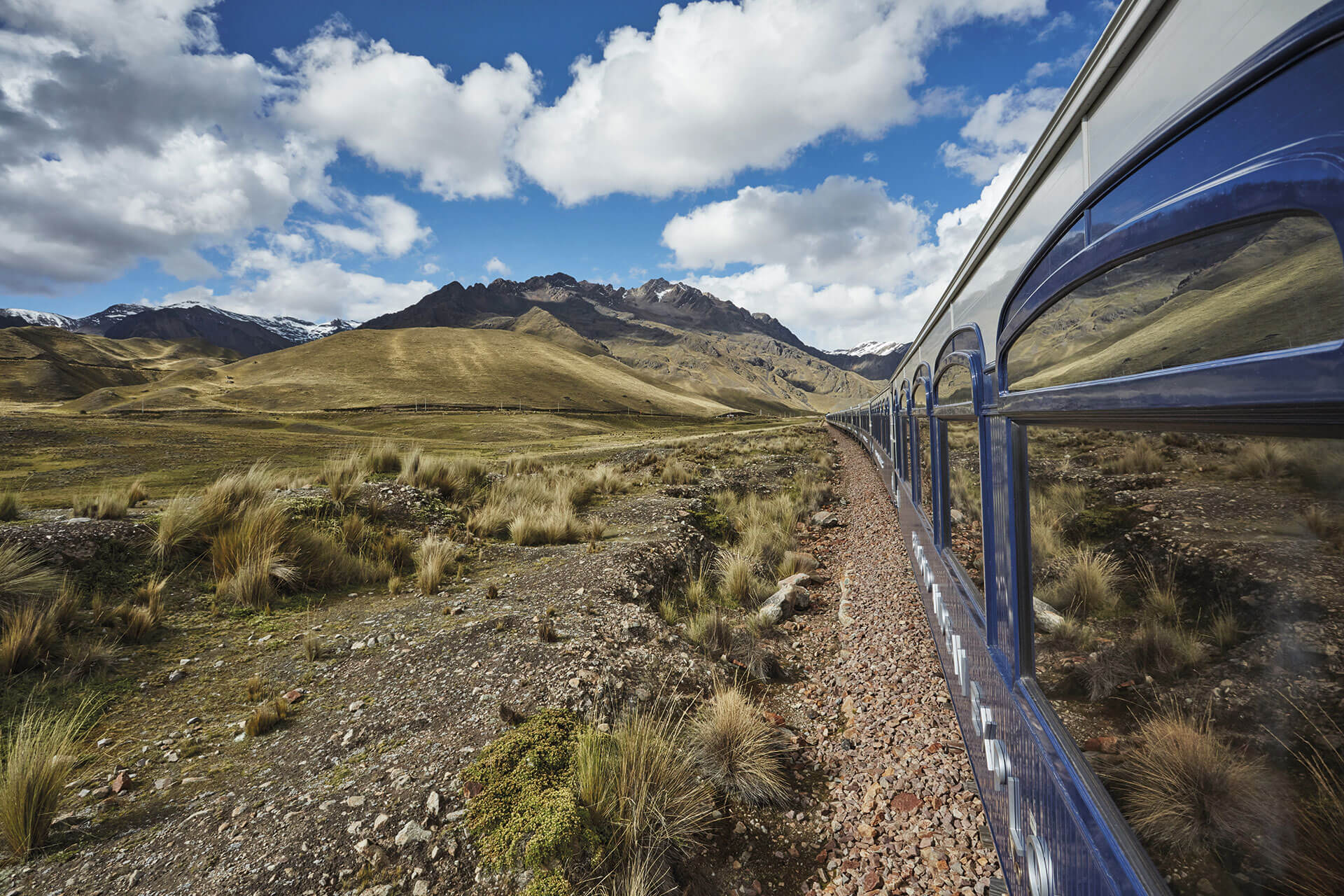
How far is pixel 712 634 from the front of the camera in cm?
513

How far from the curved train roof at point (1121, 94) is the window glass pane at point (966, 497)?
2.10 ft

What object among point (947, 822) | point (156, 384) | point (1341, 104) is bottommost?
point (947, 822)

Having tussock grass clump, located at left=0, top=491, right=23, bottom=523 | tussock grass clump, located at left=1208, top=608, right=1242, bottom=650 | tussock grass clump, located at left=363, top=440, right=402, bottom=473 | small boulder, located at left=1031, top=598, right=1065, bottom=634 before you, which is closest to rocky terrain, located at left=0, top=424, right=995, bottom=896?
tussock grass clump, located at left=0, top=491, right=23, bottom=523

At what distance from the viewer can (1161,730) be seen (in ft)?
3.65

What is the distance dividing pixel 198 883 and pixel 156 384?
385ft

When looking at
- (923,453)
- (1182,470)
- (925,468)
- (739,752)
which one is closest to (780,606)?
(925,468)

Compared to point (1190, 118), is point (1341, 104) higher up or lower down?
lower down

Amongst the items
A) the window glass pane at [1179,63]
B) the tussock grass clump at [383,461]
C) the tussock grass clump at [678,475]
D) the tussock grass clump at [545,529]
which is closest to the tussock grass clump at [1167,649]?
the window glass pane at [1179,63]

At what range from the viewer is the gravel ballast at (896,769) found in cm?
260

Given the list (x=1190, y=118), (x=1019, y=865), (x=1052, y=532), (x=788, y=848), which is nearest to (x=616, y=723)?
(x=788, y=848)

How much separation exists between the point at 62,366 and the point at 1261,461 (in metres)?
153

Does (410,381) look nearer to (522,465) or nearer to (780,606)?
(522,465)

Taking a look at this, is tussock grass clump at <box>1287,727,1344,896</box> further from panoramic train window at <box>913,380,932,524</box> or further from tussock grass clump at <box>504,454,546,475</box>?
tussock grass clump at <box>504,454,546,475</box>

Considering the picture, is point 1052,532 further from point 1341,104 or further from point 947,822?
point 947,822
